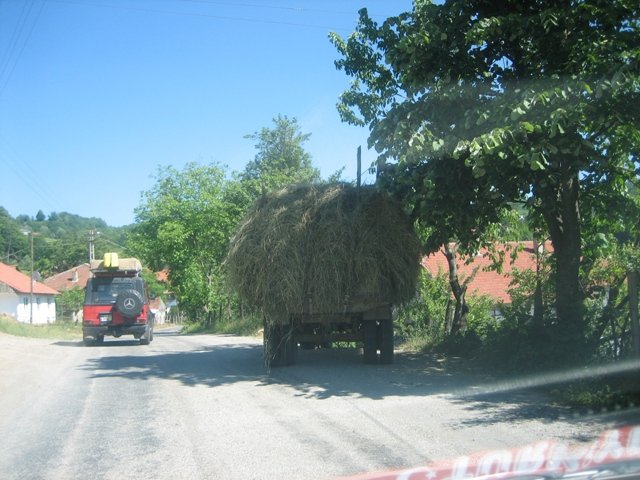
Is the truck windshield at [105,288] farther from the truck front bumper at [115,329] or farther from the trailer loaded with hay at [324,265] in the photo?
the trailer loaded with hay at [324,265]

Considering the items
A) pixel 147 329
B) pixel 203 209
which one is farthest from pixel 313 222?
pixel 203 209

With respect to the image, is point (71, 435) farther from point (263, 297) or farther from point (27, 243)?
point (27, 243)

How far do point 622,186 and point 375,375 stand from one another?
5.63m

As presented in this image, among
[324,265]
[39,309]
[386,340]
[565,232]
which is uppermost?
[565,232]

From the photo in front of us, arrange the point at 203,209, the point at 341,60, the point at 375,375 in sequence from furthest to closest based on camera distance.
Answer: the point at 203,209 → the point at 341,60 → the point at 375,375

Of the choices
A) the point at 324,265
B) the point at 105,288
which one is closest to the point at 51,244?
the point at 105,288

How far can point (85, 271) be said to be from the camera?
84.2 meters

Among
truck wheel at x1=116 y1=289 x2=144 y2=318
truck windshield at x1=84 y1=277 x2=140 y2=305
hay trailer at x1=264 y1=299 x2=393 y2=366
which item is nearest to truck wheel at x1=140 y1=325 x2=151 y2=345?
truck wheel at x1=116 y1=289 x2=144 y2=318

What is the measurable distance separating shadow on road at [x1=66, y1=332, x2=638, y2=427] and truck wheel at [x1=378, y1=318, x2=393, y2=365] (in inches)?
7.0

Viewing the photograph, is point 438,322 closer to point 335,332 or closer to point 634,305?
point 335,332

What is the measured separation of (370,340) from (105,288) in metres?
11.8

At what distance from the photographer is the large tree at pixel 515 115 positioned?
8.25 metres

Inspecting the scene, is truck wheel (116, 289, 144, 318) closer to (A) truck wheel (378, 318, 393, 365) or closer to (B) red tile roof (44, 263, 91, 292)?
(A) truck wheel (378, 318, 393, 365)

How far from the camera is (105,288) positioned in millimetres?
20125
